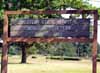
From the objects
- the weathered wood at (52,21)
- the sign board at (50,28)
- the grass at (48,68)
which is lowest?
the grass at (48,68)

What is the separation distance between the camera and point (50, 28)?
46.1 ft

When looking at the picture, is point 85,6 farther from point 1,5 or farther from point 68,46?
point 68,46

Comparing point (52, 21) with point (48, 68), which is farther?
point (48, 68)

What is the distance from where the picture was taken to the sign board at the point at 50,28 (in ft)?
45.7

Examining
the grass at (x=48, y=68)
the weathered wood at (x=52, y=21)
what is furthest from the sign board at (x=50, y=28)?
the grass at (x=48, y=68)

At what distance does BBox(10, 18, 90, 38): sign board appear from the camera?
13.9m

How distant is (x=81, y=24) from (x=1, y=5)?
1655 centimetres

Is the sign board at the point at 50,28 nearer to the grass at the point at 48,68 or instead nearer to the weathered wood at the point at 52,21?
the weathered wood at the point at 52,21

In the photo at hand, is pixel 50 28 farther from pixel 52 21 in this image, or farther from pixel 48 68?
pixel 48 68

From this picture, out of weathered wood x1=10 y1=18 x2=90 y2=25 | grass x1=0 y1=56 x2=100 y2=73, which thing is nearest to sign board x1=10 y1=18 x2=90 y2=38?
weathered wood x1=10 y1=18 x2=90 y2=25

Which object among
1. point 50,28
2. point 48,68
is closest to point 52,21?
point 50,28

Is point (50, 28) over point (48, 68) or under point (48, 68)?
over

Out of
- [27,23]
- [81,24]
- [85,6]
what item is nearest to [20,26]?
[27,23]

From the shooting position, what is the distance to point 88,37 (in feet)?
45.6
